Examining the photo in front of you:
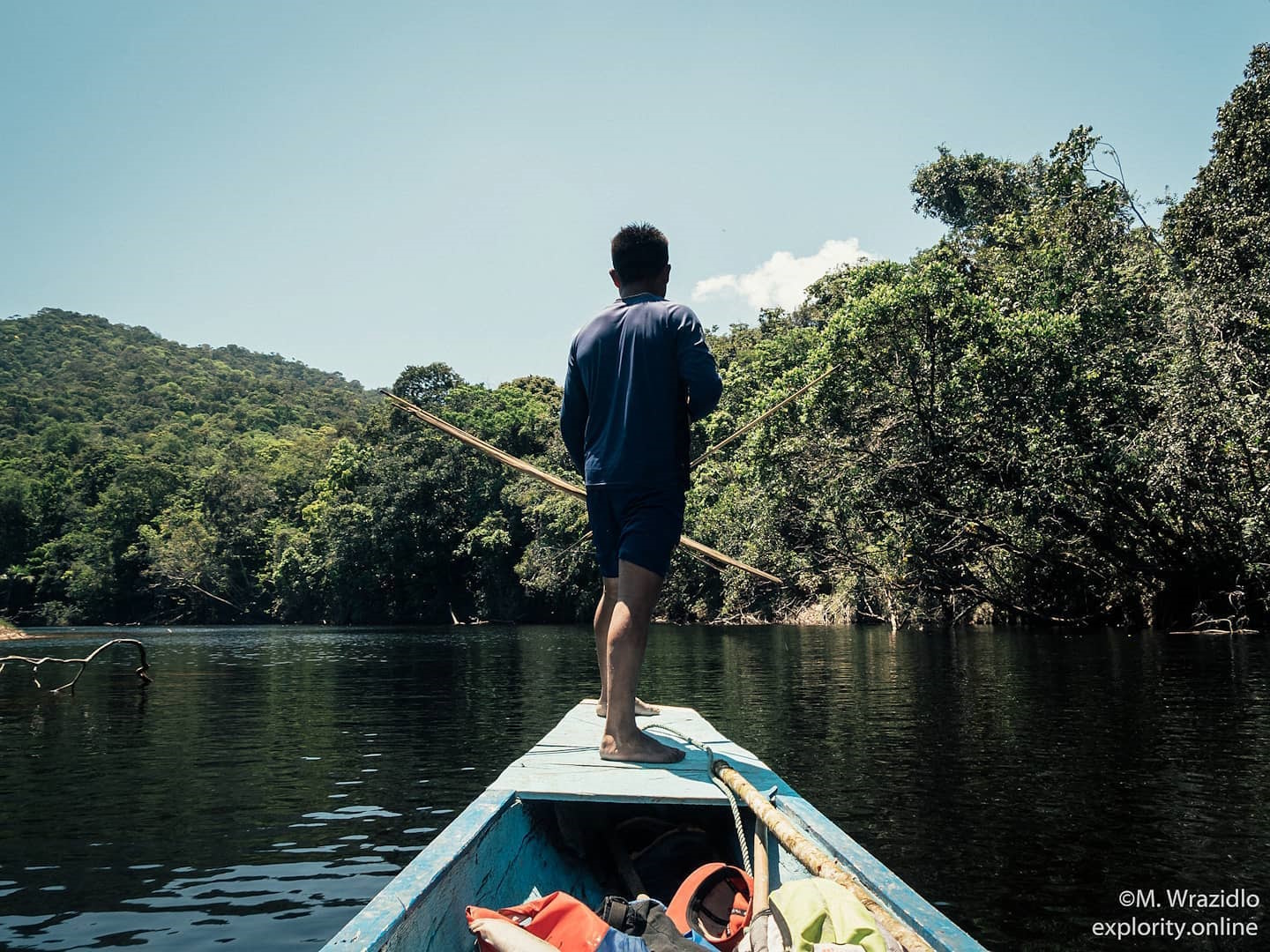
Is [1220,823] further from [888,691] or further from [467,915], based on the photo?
[888,691]

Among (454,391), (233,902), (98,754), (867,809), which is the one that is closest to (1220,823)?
(867,809)

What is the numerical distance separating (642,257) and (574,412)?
0.66 m

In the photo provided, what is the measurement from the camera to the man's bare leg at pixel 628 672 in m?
3.36

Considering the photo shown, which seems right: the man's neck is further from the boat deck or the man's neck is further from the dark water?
the dark water

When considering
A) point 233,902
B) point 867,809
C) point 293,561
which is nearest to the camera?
point 233,902

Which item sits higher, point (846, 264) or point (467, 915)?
point (846, 264)

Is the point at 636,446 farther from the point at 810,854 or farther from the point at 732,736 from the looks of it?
the point at 732,736

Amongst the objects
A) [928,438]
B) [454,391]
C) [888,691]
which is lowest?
[888,691]

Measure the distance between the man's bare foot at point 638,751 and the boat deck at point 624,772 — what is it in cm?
2

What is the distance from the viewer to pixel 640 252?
375 centimetres

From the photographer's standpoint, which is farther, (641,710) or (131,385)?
(131,385)

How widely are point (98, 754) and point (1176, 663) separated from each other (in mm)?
13399

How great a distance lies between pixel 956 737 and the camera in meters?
8.02

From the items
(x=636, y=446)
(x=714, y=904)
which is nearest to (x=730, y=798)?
(x=714, y=904)
